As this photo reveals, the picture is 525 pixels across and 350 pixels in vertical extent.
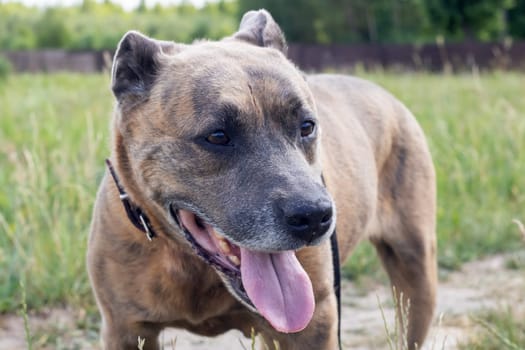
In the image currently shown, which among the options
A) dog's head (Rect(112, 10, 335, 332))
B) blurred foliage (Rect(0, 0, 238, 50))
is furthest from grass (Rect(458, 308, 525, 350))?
blurred foliage (Rect(0, 0, 238, 50))

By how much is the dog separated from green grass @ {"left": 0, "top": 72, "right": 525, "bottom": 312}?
163 cm

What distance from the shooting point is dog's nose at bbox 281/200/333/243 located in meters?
2.69

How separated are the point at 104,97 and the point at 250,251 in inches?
399

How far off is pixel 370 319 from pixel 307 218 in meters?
2.49

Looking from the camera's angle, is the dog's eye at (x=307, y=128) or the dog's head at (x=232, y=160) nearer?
the dog's head at (x=232, y=160)

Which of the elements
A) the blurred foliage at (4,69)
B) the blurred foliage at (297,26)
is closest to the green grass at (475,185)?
the blurred foliage at (4,69)

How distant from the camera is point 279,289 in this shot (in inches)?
114

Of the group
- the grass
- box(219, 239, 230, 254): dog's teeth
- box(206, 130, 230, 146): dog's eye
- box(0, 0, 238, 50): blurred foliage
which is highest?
box(206, 130, 230, 146): dog's eye

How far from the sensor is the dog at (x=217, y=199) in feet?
9.34

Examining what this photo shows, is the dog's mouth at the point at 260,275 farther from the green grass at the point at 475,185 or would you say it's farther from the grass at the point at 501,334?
the green grass at the point at 475,185

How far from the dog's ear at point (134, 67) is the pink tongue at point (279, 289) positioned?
0.83 meters

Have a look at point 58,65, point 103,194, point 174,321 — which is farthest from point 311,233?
point 58,65

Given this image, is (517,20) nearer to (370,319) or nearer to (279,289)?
(370,319)

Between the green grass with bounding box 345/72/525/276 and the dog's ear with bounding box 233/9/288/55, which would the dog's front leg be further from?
the green grass with bounding box 345/72/525/276
